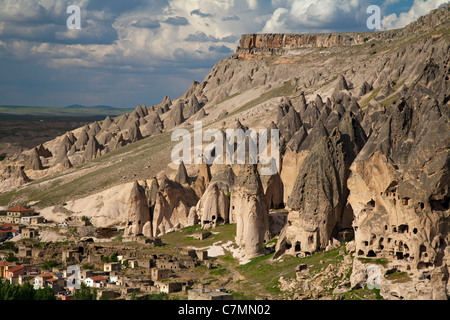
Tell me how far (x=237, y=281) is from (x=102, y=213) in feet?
120

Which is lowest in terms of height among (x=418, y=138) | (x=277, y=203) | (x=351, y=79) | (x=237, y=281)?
(x=237, y=281)

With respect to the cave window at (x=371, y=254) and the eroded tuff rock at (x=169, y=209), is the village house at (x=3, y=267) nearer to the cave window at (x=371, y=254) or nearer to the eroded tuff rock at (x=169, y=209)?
the eroded tuff rock at (x=169, y=209)

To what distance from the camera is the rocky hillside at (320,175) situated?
1775 inches

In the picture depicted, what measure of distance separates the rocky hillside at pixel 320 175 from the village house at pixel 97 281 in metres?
10.9

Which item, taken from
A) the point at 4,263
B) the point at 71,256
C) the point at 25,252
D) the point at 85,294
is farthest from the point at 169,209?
the point at 85,294

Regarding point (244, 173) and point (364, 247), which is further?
point (244, 173)

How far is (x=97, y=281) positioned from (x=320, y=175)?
59.3 feet

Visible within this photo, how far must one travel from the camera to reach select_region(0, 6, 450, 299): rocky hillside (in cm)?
4509

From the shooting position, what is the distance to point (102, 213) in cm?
8712

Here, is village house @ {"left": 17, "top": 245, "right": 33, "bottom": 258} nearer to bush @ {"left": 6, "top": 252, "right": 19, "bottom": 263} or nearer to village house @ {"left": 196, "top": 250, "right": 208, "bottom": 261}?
bush @ {"left": 6, "top": 252, "right": 19, "bottom": 263}

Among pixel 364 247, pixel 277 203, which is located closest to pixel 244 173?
pixel 277 203

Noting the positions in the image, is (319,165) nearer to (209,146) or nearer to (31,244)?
(31,244)

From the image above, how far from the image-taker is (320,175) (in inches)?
2151

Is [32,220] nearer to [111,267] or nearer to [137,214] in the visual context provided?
[137,214]
